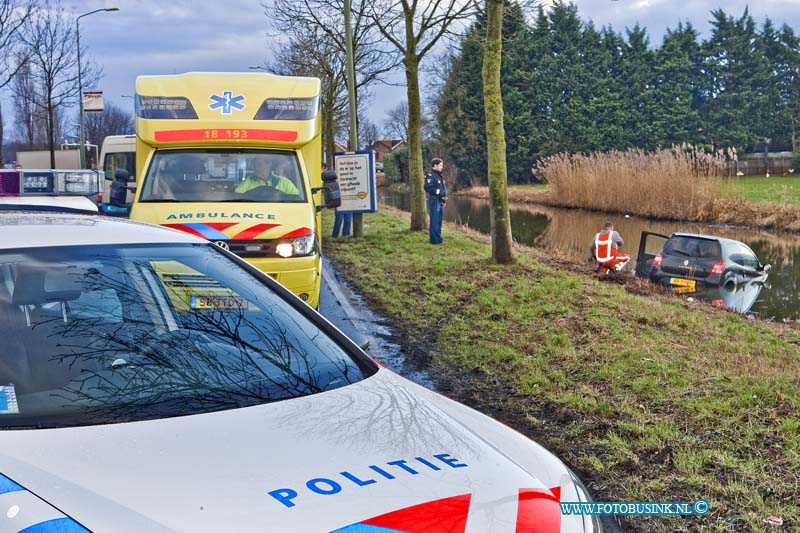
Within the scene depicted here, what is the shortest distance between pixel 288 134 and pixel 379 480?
29.8 ft

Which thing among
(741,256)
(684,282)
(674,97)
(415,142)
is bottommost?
(684,282)

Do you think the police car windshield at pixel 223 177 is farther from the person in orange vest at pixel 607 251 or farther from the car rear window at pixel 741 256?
the car rear window at pixel 741 256

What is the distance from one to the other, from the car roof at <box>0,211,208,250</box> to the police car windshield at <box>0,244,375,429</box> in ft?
0.16

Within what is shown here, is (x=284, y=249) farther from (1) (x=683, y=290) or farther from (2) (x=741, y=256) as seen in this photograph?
(2) (x=741, y=256)

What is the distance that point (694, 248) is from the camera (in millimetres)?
18312

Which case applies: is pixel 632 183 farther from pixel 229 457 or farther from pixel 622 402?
pixel 229 457

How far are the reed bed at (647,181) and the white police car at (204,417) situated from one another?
31592 millimetres

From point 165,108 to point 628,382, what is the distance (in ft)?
22.4

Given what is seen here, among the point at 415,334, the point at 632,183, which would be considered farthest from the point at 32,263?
the point at 632,183

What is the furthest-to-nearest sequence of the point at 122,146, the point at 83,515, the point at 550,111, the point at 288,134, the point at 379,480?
1. the point at 550,111
2. the point at 122,146
3. the point at 288,134
4. the point at 379,480
5. the point at 83,515

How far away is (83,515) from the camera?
2070mm

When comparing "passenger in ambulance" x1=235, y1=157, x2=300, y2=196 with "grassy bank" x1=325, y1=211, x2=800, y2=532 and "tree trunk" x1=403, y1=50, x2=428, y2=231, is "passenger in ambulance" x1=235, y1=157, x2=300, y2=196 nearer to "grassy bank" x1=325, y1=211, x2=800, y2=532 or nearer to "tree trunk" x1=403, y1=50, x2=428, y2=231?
"grassy bank" x1=325, y1=211, x2=800, y2=532

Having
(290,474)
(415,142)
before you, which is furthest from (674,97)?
(290,474)

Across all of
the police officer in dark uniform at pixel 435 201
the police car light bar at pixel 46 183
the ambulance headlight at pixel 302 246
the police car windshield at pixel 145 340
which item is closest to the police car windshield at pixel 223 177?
the ambulance headlight at pixel 302 246
